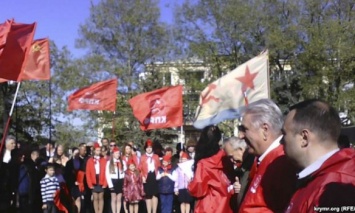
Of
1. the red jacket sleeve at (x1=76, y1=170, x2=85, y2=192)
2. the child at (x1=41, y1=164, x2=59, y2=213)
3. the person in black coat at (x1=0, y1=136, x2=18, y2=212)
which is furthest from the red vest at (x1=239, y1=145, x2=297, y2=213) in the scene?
the red jacket sleeve at (x1=76, y1=170, x2=85, y2=192)

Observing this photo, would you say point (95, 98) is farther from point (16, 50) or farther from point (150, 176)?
point (16, 50)

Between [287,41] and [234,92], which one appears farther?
[287,41]

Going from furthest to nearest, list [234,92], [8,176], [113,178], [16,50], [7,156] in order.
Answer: [113,178] → [7,156] → [16,50] → [8,176] → [234,92]

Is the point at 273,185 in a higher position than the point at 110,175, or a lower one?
higher

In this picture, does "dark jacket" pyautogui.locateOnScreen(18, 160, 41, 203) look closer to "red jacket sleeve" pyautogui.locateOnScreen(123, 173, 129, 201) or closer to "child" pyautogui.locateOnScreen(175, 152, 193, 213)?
"red jacket sleeve" pyautogui.locateOnScreen(123, 173, 129, 201)

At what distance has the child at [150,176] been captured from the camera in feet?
54.5

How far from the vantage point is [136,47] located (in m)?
44.6

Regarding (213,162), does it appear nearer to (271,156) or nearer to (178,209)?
(271,156)

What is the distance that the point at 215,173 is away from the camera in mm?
6809

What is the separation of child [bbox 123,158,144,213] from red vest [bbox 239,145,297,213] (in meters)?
12.6

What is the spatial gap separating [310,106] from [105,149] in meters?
15.1

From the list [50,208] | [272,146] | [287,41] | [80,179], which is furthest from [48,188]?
[287,41]

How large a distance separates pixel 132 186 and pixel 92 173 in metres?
1.05

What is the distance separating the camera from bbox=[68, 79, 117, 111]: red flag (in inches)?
771
